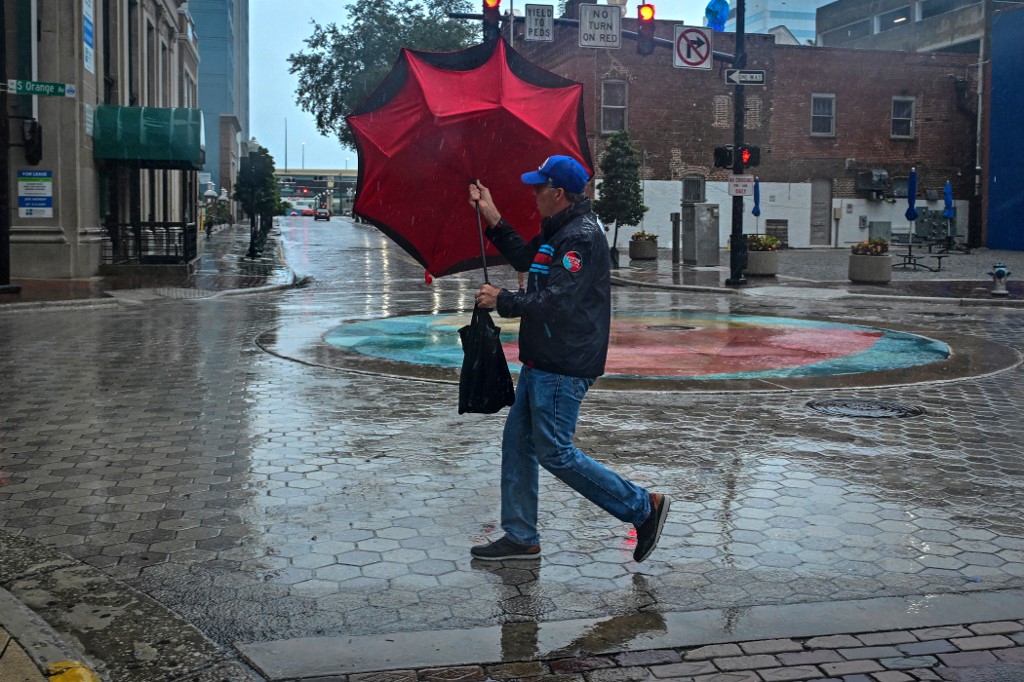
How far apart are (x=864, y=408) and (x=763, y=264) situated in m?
18.3

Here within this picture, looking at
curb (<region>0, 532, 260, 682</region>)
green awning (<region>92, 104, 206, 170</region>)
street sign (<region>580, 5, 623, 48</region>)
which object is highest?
street sign (<region>580, 5, 623, 48</region>)

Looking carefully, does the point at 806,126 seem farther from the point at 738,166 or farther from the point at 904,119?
the point at 738,166

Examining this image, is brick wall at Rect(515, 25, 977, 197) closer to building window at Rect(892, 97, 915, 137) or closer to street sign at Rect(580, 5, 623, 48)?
building window at Rect(892, 97, 915, 137)

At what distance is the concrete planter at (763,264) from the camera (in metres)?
27.4

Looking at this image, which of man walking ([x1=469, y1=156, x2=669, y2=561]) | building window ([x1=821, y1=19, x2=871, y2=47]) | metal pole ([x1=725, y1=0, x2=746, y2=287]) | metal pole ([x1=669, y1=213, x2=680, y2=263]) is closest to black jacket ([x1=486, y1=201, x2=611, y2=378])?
man walking ([x1=469, y1=156, x2=669, y2=561])

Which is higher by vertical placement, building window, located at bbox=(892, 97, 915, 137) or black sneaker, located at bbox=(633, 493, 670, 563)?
building window, located at bbox=(892, 97, 915, 137)

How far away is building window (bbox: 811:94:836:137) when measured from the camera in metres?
46.8

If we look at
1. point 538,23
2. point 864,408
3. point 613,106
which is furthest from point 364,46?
point 864,408

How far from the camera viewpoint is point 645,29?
2362cm

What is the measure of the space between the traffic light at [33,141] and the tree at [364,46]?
3994 cm

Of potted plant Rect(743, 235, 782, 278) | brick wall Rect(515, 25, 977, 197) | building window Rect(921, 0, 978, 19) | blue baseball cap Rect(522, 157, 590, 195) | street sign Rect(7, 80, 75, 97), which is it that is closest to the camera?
blue baseball cap Rect(522, 157, 590, 195)

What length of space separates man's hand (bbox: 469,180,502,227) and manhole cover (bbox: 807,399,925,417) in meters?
5.01

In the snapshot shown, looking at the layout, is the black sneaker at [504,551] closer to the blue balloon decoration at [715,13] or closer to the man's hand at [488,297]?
the man's hand at [488,297]

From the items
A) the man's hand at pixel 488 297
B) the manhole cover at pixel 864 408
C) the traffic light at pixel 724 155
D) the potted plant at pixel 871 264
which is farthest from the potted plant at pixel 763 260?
the man's hand at pixel 488 297
